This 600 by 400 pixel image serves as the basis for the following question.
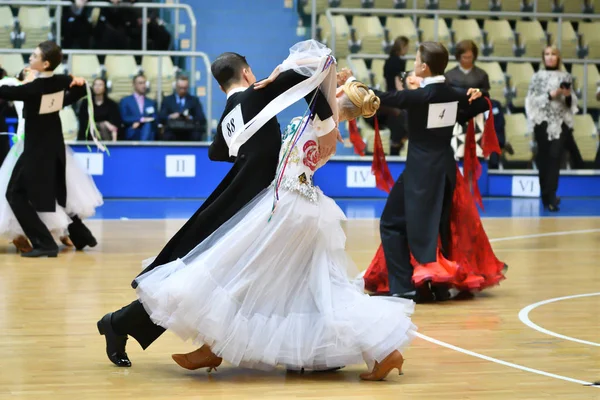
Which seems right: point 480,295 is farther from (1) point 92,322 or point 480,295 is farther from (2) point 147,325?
(2) point 147,325

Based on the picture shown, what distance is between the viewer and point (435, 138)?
7836 mm

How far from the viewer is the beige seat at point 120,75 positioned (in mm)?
14984

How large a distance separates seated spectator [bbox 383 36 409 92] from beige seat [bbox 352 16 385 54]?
1.46 meters

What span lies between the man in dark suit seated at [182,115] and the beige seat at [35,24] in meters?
2.17

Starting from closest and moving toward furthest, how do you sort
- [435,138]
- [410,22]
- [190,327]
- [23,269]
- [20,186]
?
[190,327], [435,138], [23,269], [20,186], [410,22]

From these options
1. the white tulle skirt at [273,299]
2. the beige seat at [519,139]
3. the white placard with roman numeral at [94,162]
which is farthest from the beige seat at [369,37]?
the white tulle skirt at [273,299]

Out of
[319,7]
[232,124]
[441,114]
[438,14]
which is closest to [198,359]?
[232,124]

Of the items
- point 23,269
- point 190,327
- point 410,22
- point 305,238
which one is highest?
point 410,22

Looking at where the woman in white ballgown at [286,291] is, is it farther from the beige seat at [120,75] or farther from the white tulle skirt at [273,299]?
the beige seat at [120,75]

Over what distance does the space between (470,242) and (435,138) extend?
0.78m

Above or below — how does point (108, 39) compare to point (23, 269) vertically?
above

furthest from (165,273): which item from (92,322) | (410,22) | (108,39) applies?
(410,22)

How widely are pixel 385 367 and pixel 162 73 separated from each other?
1035 centimetres

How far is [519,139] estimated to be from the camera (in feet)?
53.6
